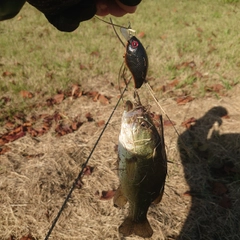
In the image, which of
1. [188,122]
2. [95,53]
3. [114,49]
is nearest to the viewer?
[188,122]

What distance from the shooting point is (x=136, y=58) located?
179 cm

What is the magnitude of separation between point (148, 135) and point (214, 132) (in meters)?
2.66

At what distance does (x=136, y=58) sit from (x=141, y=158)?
56 centimetres

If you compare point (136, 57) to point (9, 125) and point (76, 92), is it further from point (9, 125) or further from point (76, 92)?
point (76, 92)

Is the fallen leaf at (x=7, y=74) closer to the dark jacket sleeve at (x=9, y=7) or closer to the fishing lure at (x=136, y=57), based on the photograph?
the fishing lure at (x=136, y=57)

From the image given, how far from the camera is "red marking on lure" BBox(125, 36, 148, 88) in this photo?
178cm

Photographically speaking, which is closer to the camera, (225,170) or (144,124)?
(144,124)

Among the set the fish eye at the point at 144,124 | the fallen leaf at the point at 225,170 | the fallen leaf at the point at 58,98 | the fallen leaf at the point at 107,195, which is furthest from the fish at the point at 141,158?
the fallen leaf at the point at 58,98

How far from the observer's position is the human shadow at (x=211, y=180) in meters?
3.10

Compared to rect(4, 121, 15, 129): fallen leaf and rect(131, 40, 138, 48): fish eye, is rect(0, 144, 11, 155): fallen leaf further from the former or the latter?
rect(131, 40, 138, 48): fish eye

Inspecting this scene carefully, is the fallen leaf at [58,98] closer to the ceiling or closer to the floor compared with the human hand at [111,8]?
closer to the floor

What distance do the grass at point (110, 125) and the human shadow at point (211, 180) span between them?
0.04ft

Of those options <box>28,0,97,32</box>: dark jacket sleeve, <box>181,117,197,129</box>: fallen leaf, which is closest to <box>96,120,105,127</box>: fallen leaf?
<box>181,117,197,129</box>: fallen leaf

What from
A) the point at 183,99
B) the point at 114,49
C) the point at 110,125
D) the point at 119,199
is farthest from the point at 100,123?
the point at 119,199
